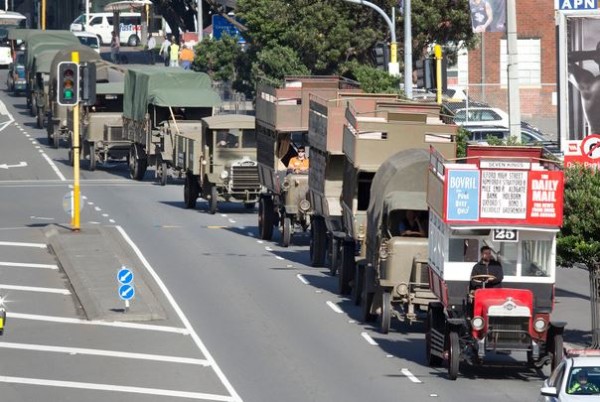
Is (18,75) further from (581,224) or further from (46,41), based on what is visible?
(581,224)

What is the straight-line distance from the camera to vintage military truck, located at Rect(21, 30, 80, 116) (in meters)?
77.6

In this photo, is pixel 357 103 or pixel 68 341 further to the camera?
pixel 357 103

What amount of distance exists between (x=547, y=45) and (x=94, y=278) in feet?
143

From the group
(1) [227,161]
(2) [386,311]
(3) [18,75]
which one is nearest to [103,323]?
(2) [386,311]

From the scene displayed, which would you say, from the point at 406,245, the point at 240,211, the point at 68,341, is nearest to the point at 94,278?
the point at 68,341

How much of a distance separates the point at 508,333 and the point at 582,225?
3.01 meters

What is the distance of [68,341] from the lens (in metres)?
27.6

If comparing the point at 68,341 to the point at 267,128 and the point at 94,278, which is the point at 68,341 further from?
the point at 267,128

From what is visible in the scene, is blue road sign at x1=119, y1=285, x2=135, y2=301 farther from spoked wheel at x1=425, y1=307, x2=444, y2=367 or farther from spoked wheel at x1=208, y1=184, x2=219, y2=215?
spoked wheel at x1=208, y1=184, x2=219, y2=215

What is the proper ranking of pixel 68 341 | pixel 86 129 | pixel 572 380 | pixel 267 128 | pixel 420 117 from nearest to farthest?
1. pixel 572 380
2. pixel 68 341
3. pixel 420 117
4. pixel 267 128
5. pixel 86 129

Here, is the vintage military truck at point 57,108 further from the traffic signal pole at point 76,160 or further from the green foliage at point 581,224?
the green foliage at point 581,224

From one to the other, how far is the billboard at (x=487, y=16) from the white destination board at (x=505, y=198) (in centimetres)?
1114

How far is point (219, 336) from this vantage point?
2850cm

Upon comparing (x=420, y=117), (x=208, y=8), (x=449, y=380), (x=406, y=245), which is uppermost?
(x=208, y=8)
